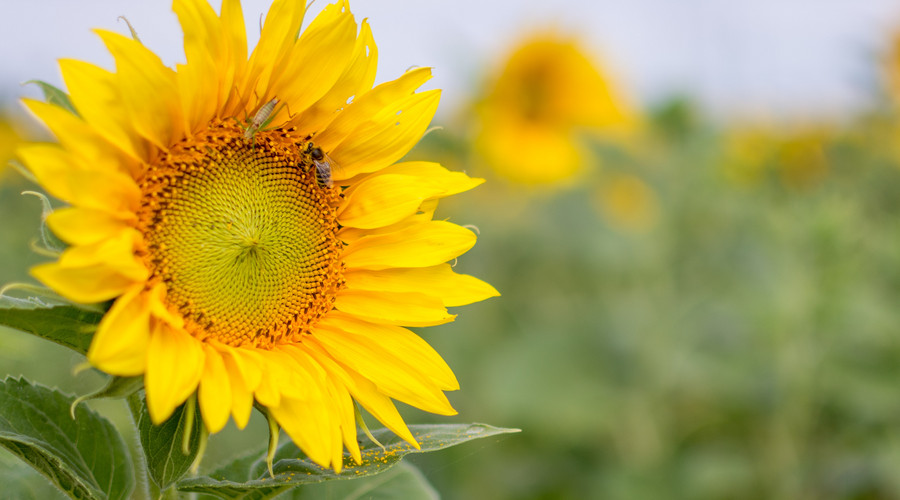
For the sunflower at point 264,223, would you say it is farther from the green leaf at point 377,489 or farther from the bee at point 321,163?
the green leaf at point 377,489

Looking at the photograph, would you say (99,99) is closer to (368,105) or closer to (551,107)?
(368,105)

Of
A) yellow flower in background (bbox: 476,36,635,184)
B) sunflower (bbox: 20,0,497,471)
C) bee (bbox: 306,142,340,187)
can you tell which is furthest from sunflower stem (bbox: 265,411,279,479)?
yellow flower in background (bbox: 476,36,635,184)

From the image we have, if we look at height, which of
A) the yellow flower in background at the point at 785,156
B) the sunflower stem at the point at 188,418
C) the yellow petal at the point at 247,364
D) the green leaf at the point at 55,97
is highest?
the yellow flower in background at the point at 785,156

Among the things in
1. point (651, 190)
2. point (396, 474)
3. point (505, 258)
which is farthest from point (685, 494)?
point (396, 474)

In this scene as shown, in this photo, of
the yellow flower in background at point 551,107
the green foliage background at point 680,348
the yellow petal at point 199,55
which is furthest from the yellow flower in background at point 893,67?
the yellow petal at point 199,55

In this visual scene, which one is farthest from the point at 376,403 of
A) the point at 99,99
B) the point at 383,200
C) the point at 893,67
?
the point at 893,67

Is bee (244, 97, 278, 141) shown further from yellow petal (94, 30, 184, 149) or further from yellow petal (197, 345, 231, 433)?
yellow petal (197, 345, 231, 433)
